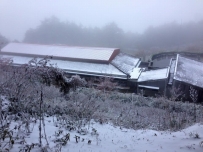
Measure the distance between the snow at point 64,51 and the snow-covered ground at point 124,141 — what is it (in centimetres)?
489

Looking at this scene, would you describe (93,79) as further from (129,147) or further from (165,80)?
(129,147)

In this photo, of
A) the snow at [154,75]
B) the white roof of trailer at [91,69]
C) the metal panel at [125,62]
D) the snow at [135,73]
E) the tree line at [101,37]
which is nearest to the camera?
the tree line at [101,37]

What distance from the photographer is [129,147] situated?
177 cm

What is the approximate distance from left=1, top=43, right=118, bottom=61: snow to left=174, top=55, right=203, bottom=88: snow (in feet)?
9.04

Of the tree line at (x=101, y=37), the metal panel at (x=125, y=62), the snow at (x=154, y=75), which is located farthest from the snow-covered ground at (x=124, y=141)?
the metal panel at (x=125, y=62)

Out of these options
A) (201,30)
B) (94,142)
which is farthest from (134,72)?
(94,142)

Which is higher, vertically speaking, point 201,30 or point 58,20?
point 58,20

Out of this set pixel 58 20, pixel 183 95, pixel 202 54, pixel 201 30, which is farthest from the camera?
pixel 202 54

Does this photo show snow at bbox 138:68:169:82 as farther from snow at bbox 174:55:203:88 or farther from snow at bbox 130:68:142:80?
snow at bbox 174:55:203:88

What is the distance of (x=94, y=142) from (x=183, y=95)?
207 inches

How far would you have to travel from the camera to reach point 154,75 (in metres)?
7.56

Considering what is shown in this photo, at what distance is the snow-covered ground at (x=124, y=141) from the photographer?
1.68 meters

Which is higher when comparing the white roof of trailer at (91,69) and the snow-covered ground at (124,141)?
the white roof of trailer at (91,69)

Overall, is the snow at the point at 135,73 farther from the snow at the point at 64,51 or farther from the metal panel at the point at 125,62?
the snow at the point at 64,51
